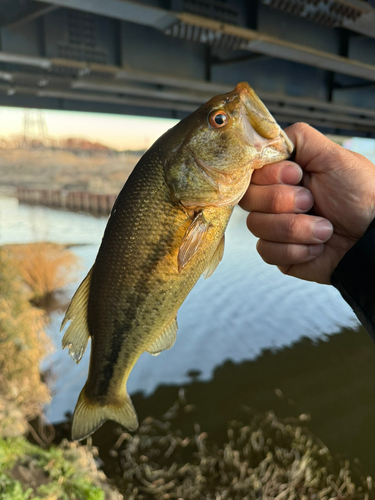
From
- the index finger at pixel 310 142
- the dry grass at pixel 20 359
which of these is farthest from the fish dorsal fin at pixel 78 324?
the dry grass at pixel 20 359

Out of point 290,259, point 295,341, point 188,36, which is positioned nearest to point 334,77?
point 188,36

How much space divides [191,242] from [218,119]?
457mm

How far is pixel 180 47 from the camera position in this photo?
577 cm

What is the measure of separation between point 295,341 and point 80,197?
55.4ft

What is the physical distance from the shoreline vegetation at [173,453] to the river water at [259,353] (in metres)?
0.87

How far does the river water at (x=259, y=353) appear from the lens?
8.50m

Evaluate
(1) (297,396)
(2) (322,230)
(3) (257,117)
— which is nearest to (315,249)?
(2) (322,230)

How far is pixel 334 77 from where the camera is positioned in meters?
7.62

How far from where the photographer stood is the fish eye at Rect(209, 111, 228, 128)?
1.37 meters

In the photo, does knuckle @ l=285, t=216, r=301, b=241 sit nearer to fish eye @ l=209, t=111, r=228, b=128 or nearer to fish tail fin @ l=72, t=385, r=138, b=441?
fish eye @ l=209, t=111, r=228, b=128

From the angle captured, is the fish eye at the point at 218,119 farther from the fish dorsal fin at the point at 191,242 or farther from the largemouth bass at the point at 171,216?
the fish dorsal fin at the point at 191,242

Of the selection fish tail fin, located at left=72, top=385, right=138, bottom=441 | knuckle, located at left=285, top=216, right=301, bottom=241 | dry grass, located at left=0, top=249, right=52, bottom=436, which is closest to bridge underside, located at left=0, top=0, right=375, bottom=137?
knuckle, located at left=285, top=216, right=301, bottom=241

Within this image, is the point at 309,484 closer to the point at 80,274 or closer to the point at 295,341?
the point at 295,341

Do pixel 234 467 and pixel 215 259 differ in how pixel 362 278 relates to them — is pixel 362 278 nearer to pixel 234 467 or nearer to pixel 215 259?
pixel 215 259
